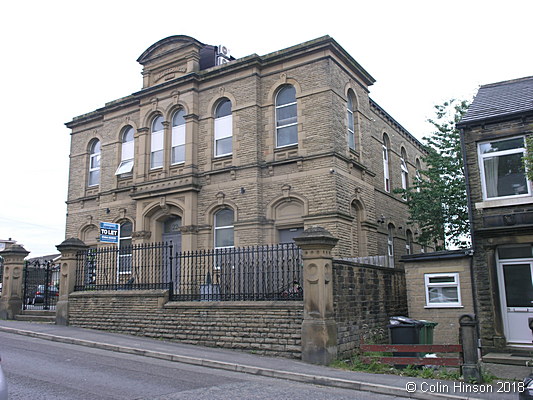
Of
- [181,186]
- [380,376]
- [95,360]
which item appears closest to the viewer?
[380,376]

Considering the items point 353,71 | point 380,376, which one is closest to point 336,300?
point 380,376

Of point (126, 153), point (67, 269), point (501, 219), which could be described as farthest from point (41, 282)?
point (501, 219)

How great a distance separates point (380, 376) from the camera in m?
9.79

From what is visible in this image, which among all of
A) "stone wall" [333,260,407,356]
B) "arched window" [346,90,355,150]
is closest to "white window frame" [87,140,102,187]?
"arched window" [346,90,355,150]

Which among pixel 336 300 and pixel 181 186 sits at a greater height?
pixel 181 186

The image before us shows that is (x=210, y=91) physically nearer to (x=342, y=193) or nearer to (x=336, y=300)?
(x=342, y=193)

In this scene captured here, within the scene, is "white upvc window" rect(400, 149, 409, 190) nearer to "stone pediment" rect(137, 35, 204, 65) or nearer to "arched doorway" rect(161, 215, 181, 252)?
"stone pediment" rect(137, 35, 204, 65)

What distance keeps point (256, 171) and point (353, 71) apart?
18.5 feet

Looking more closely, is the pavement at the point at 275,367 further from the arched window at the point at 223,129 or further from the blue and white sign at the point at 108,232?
the arched window at the point at 223,129

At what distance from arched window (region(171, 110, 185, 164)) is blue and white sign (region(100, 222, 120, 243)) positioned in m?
3.80

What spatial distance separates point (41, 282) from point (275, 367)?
13298 millimetres

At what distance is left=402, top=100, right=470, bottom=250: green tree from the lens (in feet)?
65.6

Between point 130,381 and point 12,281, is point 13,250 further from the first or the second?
point 130,381

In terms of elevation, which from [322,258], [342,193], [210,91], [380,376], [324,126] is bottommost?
[380,376]
